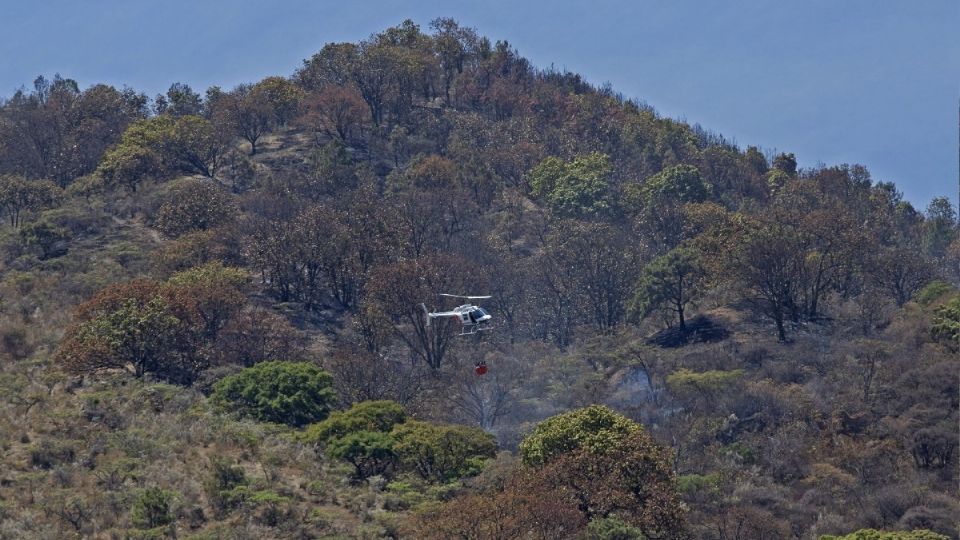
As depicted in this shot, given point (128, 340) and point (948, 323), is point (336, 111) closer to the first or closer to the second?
point (128, 340)

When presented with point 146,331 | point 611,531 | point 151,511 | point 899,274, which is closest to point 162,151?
point 146,331

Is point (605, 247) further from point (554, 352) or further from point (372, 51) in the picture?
point (372, 51)

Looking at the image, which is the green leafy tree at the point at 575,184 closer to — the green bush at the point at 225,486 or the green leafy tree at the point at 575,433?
the green leafy tree at the point at 575,433

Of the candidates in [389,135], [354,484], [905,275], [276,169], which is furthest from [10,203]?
[905,275]

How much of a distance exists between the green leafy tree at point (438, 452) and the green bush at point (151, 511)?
1185cm

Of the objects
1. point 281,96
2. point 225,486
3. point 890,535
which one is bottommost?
point 890,535

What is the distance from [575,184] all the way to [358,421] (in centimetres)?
4812

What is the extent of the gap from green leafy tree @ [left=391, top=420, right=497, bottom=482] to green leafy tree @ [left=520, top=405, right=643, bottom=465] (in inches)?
159

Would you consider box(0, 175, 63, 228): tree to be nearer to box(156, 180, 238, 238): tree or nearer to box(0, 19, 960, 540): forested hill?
box(0, 19, 960, 540): forested hill

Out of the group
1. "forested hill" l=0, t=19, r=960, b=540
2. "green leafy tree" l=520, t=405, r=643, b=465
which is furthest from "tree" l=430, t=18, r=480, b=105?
"green leafy tree" l=520, t=405, r=643, b=465

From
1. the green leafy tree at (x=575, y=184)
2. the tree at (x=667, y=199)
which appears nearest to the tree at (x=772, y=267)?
the tree at (x=667, y=199)

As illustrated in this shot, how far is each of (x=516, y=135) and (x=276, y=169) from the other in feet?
69.5

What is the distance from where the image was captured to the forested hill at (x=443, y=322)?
196 feet

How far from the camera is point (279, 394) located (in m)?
71.3
